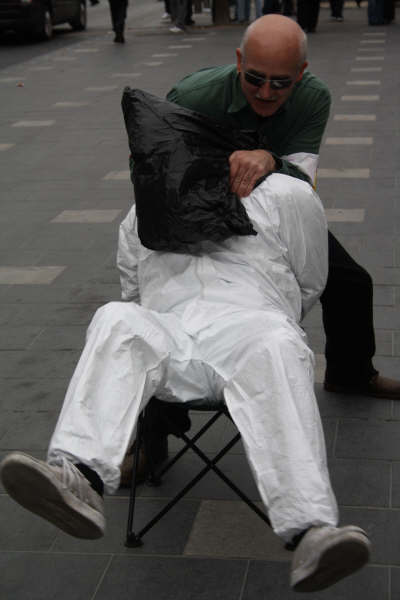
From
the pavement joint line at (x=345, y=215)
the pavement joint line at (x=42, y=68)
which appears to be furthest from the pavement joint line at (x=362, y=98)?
the pavement joint line at (x=42, y=68)

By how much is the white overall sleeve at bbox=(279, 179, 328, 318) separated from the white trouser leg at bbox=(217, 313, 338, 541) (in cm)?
51

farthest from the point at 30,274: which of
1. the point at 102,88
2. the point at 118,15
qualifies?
the point at 118,15

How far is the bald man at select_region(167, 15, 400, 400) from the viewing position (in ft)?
10.7

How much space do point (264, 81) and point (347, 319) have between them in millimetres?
1190

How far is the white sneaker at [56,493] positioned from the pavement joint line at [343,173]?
5.84 m

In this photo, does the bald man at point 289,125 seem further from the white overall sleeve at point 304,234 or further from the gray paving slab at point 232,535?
the gray paving slab at point 232,535

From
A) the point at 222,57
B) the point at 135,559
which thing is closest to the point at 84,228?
the point at 135,559

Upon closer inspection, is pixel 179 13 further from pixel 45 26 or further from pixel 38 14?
Result: pixel 38 14

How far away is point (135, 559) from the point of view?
3.09 m

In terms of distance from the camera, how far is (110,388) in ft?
8.97

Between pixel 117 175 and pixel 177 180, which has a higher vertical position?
pixel 177 180

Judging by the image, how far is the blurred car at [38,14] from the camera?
18.1 m

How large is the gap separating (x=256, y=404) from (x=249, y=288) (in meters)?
0.55

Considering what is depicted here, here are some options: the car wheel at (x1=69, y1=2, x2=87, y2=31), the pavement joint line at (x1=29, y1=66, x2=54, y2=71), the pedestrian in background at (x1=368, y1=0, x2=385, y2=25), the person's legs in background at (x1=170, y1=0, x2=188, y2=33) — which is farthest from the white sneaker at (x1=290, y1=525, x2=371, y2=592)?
the car wheel at (x1=69, y1=2, x2=87, y2=31)
